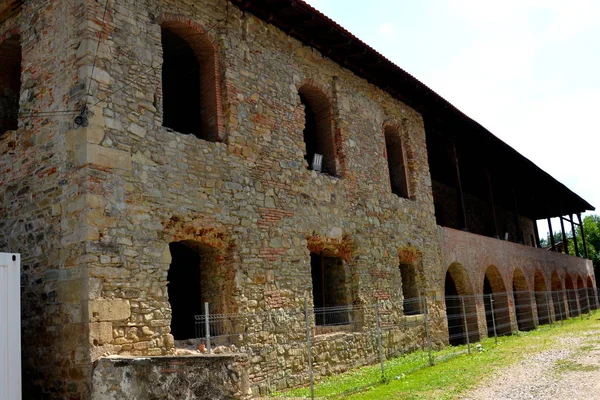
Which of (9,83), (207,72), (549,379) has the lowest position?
(549,379)

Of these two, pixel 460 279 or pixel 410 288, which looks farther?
pixel 460 279

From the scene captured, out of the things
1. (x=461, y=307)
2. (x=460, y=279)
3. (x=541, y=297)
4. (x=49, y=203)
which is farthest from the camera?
(x=541, y=297)

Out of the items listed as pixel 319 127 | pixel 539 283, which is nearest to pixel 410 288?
pixel 319 127

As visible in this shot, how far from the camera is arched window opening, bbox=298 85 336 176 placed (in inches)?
467

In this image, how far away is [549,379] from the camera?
28.7ft

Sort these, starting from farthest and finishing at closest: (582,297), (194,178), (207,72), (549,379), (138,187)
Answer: (582,297)
(207,72)
(549,379)
(194,178)
(138,187)

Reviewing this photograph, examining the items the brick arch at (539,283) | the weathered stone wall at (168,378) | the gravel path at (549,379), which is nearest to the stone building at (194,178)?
the weathered stone wall at (168,378)

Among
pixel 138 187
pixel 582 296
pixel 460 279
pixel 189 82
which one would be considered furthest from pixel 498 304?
pixel 138 187

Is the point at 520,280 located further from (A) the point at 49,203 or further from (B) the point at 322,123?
(A) the point at 49,203

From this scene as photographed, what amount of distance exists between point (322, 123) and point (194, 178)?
4612 mm

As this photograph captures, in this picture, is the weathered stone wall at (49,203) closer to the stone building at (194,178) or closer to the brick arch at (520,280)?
the stone building at (194,178)

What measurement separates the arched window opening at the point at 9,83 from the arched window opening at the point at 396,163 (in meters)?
8.80

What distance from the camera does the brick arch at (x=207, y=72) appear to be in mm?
9188

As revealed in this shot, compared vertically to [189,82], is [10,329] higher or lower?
lower
